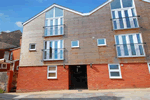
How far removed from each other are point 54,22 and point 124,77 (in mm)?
8300

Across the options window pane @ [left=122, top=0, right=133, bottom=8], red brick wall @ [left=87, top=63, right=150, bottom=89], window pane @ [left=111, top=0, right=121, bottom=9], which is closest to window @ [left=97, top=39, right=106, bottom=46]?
red brick wall @ [left=87, top=63, right=150, bottom=89]

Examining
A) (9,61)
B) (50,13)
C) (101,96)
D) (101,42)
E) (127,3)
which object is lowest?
(101,96)

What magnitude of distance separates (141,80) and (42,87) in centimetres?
818

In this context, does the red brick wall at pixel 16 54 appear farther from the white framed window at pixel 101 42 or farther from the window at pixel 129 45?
the window at pixel 129 45

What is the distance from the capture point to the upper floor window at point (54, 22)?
32.8 feet

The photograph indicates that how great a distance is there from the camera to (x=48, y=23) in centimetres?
1043

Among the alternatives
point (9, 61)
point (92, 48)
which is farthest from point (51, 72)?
point (9, 61)

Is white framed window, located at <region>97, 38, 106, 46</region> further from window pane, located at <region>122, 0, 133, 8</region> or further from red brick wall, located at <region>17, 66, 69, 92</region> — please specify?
window pane, located at <region>122, 0, 133, 8</region>

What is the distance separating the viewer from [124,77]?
795 cm

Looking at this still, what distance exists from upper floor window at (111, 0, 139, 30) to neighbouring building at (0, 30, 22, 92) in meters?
11.0

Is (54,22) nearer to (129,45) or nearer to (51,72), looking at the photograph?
(51,72)

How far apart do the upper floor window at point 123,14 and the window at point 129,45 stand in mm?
972

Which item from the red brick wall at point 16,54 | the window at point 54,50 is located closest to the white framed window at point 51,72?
the window at point 54,50

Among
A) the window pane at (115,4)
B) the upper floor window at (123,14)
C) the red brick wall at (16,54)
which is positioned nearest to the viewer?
the upper floor window at (123,14)
